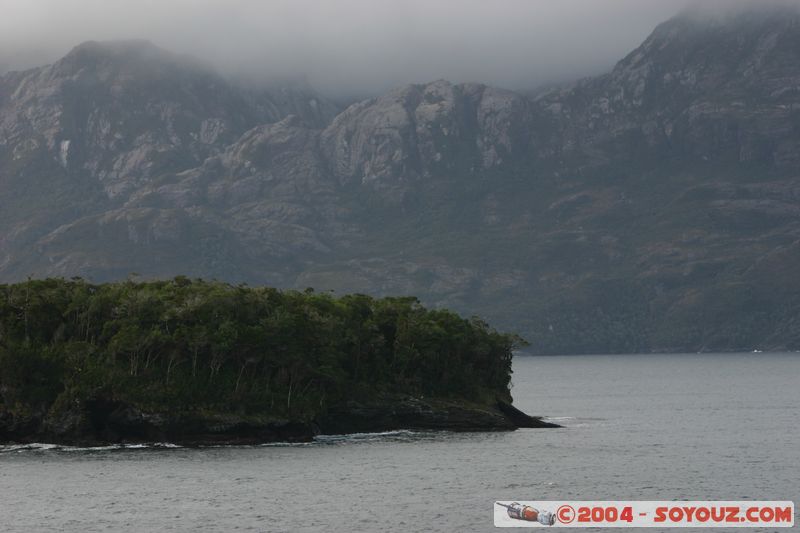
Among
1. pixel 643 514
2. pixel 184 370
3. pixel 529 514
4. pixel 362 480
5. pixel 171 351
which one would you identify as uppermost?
pixel 171 351

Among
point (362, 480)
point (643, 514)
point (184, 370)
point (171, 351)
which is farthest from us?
point (184, 370)

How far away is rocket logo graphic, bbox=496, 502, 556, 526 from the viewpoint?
10744 centimetres

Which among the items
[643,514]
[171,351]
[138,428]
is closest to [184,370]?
[171,351]

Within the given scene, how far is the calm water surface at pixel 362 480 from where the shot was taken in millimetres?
112250

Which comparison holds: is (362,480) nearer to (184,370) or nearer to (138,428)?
(138,428)

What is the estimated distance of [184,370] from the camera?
175250 mm

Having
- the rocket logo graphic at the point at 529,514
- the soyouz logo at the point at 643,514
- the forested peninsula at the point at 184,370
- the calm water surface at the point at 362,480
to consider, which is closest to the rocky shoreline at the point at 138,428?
the forested peninsula at the point at 184,370

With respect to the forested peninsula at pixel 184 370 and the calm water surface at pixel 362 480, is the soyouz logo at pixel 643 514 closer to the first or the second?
the calm water surface at pixel 362 480

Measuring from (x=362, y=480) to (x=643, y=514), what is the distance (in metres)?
34.8

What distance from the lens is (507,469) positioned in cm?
14262

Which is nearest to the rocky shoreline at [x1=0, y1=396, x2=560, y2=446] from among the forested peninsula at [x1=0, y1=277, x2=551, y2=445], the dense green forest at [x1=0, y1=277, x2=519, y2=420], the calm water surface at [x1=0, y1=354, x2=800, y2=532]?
the forested peninsula at [x1=0, y1=277, x2=551, y2=445]

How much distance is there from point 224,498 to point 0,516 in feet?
69.5

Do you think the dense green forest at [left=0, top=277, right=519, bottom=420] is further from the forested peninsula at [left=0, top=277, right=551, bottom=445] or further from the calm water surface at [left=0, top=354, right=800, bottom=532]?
the calm water surface at [left=0, top=354, right=800, bottom=532]

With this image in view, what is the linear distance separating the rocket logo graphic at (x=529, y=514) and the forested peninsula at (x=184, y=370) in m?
69.5
